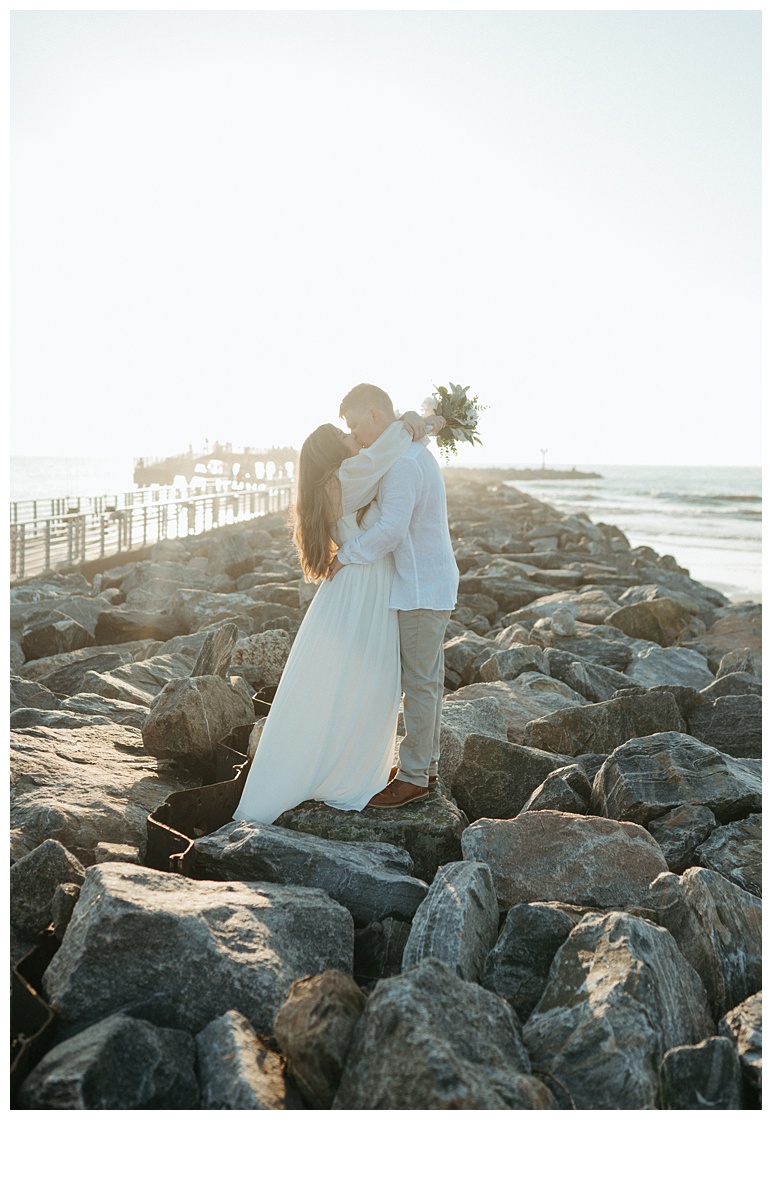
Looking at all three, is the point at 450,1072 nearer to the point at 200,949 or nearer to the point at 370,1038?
the point at 370,1038

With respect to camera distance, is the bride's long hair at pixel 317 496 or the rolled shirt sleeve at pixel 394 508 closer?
the rolled shirt sleeve at pixel 394 508

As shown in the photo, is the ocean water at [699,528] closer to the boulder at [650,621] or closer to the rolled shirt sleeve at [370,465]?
the boulder at [650,621]

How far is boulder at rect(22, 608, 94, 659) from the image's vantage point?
8.24 metres

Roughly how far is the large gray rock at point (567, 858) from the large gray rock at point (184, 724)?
1652 mm

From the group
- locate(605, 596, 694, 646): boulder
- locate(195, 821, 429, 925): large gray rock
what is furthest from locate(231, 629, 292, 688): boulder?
locate(605, 596, 694, 646): boulder

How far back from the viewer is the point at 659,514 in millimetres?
41500

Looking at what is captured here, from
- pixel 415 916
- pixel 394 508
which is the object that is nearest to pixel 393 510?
pixel 394 508

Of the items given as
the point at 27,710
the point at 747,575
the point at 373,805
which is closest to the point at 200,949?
the point at 373,805

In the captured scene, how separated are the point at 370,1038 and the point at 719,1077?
922 mm

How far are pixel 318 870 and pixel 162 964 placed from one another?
86 centimetres

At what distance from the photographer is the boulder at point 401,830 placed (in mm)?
3768

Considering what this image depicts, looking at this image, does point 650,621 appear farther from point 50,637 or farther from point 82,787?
point 82,787

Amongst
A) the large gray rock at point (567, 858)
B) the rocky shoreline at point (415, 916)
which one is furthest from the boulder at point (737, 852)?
the large gray rock at point (567, 858)

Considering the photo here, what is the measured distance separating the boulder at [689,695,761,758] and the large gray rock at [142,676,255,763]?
273cm
